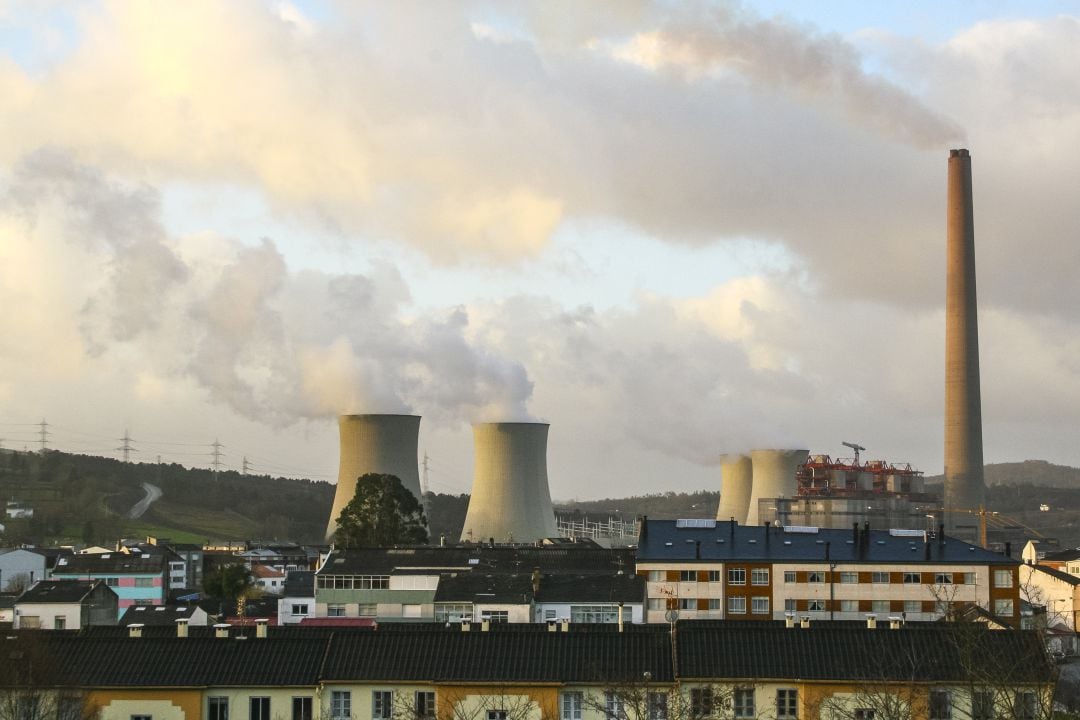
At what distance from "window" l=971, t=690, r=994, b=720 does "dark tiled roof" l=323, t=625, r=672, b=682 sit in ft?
11.2

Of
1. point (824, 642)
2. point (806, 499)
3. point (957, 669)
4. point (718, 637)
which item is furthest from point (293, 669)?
point (806, 499)

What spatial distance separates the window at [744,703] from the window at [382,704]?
3.98 meters

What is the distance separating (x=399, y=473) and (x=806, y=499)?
25263 mm

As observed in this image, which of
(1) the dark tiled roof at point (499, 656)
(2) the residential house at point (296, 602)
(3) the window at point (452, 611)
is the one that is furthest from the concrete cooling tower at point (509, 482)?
(1) the dark tiled roof at point (499, 656)

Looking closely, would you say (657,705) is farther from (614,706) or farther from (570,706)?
(570,706)

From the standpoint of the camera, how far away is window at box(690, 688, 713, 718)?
16.6 m

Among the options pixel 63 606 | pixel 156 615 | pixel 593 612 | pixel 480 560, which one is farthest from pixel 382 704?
pixel 63 606

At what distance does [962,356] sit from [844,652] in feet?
177

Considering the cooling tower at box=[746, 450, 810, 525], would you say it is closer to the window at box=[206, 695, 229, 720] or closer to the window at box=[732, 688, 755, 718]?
the window at box=[732, 688, 755, 718]

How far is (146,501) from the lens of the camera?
107375 millimetres

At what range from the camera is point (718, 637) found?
1780 centimetres

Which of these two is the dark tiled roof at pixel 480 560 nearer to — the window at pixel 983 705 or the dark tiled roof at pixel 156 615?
the dark tiled roof at pixel 156 615

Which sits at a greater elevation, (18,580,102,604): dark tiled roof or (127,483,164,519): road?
(127,483,164,519): road

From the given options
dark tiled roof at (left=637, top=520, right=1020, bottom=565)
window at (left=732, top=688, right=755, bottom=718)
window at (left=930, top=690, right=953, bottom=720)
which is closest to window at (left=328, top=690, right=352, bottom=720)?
window at (left=732, top=688, right=755, bottom=718)
